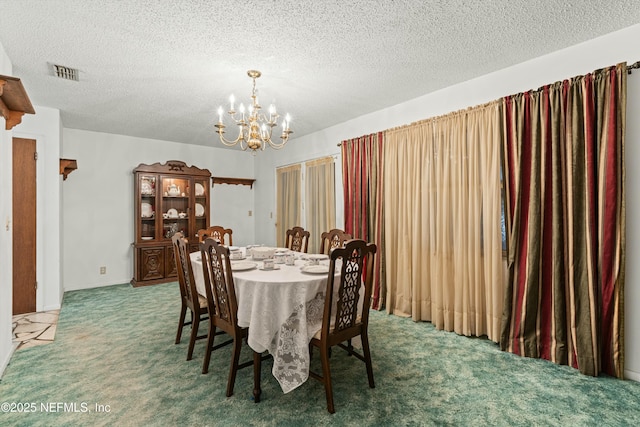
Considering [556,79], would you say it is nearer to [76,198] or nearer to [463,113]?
[463,113]

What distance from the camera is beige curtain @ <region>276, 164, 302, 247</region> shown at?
5.60 meters

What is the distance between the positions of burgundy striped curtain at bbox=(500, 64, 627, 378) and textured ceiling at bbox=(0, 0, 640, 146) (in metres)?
0.50

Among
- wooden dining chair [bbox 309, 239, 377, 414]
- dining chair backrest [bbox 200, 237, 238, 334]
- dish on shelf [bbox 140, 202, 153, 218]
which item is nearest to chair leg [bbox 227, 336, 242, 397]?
dining chair backrest [bbox 200, 237, 238, 334]

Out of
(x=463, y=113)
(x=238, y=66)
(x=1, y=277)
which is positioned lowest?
(x=1, y=277)

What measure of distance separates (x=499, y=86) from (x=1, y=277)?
4393 mm

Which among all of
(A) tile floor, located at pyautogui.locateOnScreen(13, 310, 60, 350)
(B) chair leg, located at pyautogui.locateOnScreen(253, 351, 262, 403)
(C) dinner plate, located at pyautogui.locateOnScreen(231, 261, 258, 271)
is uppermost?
(C) dinner plate, located at pyautogui.locateOnScreen(231, 261, 258, 271)

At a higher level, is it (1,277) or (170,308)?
(1,277)

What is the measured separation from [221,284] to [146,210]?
3.97m

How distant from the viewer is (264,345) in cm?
206

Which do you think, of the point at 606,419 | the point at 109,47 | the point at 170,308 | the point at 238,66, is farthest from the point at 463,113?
the point at 170,308

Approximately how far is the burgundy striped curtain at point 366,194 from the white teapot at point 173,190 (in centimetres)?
305

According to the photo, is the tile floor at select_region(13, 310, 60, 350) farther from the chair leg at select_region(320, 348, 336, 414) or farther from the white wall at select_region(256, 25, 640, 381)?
the white wall at select_region(256, 25, 640, 381)


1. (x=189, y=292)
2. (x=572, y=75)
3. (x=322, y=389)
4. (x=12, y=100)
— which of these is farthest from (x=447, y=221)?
(x=12, y=100)

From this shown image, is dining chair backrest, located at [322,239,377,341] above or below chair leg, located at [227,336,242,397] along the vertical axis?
above
